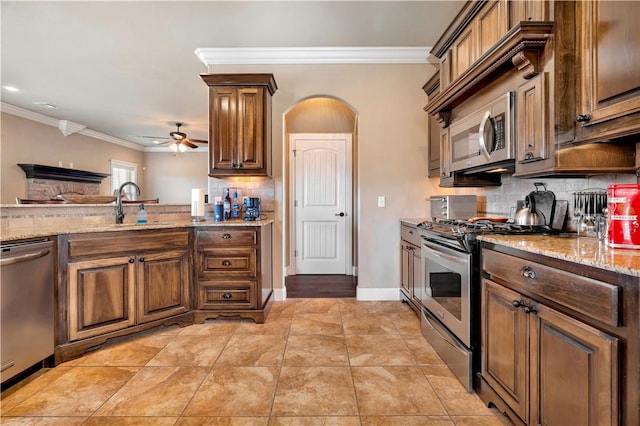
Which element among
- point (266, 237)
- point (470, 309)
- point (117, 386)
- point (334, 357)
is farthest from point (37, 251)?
point (470, 309)

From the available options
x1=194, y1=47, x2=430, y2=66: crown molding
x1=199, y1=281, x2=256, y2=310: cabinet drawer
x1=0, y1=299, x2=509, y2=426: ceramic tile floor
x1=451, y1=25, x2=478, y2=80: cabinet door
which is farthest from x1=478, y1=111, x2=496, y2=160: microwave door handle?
x1=199, y1=281, x2=256, y2=310: cabinet drawer

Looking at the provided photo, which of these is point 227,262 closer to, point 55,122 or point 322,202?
point 322,202

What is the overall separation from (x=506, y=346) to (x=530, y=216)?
2.93 ft

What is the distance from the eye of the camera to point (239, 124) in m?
3.12

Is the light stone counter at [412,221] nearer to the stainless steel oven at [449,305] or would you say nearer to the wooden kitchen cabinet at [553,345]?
the stainless steel oven at [449,305]

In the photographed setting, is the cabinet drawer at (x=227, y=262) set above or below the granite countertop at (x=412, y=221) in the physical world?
below

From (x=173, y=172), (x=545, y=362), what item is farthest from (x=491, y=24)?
(x=173, y=172)

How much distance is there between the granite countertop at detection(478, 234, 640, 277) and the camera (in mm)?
962

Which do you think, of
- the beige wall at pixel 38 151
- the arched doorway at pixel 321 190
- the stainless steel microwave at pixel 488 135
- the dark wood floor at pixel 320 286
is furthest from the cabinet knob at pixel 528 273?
the beige wall at pixel 38 151

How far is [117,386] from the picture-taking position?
73.2 inches

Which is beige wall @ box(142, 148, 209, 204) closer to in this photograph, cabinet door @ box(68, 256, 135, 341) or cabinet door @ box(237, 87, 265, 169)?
cabinet door @ box(237, 87, 265, 169)

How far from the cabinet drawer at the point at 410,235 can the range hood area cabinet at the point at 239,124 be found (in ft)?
5.12

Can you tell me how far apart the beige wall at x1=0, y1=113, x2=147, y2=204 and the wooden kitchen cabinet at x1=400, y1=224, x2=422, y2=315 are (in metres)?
6.56

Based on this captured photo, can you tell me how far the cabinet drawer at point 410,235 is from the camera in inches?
114
